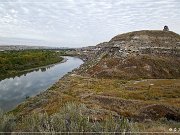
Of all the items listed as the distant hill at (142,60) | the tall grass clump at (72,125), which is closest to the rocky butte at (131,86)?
the distant hill at (142,60)

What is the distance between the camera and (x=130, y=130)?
48.6 ft

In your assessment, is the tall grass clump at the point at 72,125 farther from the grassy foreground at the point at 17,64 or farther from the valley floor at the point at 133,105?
the grassy foreground at the point at 17,64

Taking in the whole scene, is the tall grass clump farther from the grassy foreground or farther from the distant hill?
the grassy foreground

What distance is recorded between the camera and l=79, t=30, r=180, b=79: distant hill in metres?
81.8

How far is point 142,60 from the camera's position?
8800 cm

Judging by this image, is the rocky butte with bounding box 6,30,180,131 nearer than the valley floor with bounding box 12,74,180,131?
No

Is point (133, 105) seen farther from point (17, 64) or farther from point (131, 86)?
point (17, 64)

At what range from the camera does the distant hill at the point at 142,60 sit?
81.8 metres

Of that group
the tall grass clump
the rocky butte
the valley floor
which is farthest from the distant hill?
the tall grass clump

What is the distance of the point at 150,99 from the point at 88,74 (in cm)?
3771

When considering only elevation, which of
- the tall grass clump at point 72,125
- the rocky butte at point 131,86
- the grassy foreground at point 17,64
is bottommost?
the grassy foreground at point 17,64

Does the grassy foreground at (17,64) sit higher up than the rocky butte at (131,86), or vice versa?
the rocky butte at (131,86)

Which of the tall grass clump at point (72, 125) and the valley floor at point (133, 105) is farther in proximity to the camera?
the valley floor at point (133, 105)

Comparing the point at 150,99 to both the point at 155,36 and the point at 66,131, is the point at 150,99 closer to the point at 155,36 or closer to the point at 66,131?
the point at 66,131
